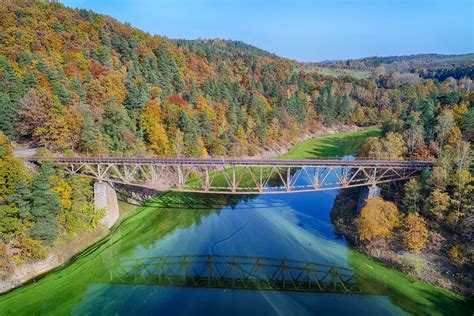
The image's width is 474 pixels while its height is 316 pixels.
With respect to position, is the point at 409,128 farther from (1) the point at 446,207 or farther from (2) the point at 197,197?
(2) the point at 197,197

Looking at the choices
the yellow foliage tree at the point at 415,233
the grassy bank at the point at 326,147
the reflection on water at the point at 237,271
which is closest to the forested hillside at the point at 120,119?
the yellow foliage tree at the point at 415,233

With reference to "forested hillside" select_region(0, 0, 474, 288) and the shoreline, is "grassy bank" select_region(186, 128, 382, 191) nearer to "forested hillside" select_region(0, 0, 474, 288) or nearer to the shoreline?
"forested hillside" select_region(0, 0, 474, 288)

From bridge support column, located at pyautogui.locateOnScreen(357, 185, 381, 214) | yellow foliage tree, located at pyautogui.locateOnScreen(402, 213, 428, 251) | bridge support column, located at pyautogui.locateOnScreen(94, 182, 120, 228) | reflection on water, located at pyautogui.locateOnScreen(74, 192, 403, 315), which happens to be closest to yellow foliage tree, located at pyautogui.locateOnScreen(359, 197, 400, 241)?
yellow foliage tree, located at pyautogui.locateOnScreen(402, 213, 428, 251)

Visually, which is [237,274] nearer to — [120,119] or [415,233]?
[415,233]

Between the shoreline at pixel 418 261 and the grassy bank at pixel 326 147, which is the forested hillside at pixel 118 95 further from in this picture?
the shoreline at pixel 418 261

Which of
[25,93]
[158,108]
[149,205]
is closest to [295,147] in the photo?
[158,108]
